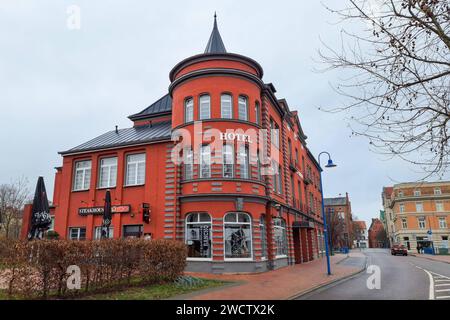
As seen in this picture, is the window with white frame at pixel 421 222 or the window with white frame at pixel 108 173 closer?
the window with white frame at pixel 108 173

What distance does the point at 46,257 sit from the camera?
9.11 metres

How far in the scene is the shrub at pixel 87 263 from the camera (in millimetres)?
8984

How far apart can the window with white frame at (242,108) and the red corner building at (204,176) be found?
7cm

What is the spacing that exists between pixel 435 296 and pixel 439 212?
61.1 m

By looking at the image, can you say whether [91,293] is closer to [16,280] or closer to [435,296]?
[16,280]

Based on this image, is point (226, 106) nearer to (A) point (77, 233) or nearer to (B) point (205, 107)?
(B) point (205, 107)

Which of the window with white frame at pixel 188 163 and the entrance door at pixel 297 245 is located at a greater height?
the window with white frame at pixel 188 163

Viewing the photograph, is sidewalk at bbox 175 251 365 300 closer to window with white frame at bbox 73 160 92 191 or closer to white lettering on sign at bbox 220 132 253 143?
white lettering on sign at bbox 220 132 253 143

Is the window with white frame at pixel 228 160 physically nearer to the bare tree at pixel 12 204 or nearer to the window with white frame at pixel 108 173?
the window with white frame at pixel 108 173

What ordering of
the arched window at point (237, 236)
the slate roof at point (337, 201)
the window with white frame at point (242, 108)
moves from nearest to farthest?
1. the arched window at point (237, 236)
2. the window with white frame at point (242, 108)
3. the slate roof at point (337, 201)

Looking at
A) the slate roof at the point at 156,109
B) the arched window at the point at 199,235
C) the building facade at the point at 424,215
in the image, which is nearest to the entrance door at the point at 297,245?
the arched window at the point at 199,235

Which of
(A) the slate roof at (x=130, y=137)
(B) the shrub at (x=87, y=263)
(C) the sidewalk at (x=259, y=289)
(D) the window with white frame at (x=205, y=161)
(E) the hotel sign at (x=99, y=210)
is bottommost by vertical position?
(C) the sidewalk at (x=259, y=289)

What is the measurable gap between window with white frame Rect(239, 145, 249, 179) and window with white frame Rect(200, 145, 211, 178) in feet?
6.18
